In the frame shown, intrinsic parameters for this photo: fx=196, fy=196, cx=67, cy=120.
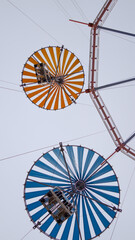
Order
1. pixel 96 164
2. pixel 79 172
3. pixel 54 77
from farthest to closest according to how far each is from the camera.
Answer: pixel 54 77 < pixel 79 172 < pixel 96 164

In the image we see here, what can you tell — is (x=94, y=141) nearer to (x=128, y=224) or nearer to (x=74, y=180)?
(x=74, y=180)

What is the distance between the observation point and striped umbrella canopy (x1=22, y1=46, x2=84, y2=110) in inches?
292

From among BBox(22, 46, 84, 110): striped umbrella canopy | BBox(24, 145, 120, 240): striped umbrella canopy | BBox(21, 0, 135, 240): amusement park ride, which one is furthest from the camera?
BBox(22, 46, 84, 110): striped umbrella canopy

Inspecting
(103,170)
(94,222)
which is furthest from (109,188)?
(94,222)

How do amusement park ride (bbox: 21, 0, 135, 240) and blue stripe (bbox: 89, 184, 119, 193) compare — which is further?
blue stripe (bbox: 89, 184, 119, 193)

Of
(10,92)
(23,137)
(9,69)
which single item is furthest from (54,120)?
(9,69)

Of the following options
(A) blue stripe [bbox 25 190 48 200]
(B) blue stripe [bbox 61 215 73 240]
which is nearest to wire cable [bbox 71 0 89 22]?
(A) blue stripe [bbox 25 190 48 200]

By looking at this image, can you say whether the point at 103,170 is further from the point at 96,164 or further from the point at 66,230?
the point at 66,230

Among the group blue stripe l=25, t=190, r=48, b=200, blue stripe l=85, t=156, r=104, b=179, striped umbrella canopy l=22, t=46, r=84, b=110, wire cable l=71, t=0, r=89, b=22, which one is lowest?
blue stripe l=85, t=156, r=104, b=179

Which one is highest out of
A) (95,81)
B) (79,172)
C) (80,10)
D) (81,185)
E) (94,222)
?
(80,10)

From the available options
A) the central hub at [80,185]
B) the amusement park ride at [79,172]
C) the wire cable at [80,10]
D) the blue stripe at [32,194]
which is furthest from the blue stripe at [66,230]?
the wire cable at [80,10]

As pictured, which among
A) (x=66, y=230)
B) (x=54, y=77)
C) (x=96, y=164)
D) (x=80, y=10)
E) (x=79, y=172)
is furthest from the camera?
(x=80, y=10)

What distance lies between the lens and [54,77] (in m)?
7.13

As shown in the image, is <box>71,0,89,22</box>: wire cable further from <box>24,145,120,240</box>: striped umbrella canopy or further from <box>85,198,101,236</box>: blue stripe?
<box>85,198,101,236</box>: blue stripe
